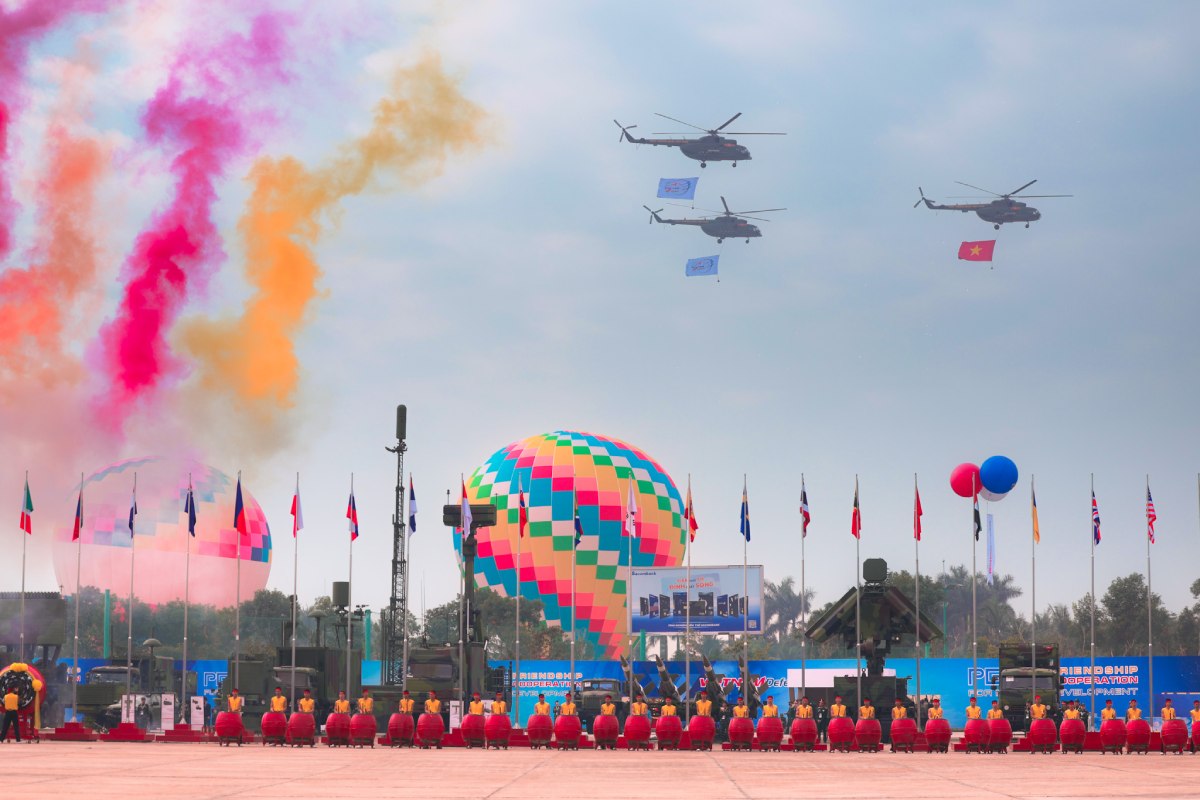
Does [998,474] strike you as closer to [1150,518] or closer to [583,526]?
[1150,518]

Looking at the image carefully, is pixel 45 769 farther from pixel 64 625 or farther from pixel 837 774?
pixel 64 625

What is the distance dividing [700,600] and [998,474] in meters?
16.5

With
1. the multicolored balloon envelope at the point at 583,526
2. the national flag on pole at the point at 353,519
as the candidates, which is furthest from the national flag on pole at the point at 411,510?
the multicolored balloon envelope at the point at 583,526

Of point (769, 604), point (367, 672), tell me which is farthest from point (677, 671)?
point (769, 604)

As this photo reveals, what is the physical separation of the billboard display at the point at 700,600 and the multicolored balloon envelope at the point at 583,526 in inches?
640

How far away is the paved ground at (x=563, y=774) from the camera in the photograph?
2567 cm

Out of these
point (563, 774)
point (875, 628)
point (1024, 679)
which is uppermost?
point (875, 628)

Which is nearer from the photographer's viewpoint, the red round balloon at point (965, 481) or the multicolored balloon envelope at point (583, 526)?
the red round balloon at point (965, 481)

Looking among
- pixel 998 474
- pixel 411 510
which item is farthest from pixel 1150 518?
pixel 411 510

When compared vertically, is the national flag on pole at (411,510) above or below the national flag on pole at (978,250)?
below

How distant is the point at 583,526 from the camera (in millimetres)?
86750

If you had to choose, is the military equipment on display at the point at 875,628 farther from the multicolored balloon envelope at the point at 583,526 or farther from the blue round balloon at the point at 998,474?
the multicolored balloon envelope at the point at 583,526

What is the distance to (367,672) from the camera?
224 ft

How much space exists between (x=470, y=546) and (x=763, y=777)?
2770 cm
